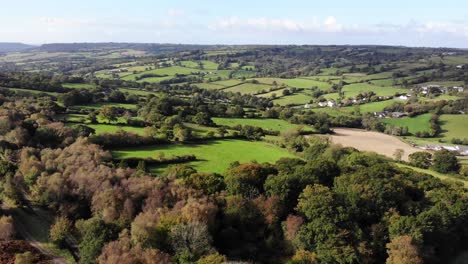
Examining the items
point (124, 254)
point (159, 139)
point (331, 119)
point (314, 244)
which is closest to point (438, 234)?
point (314, 244)

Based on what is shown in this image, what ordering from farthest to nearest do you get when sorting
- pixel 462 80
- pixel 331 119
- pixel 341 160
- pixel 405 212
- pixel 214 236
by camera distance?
pixel 462 80
pixel 331 119
pixel 341 160
pixel 405 212
pixel 214 236

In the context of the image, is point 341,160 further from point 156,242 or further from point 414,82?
point 414,82

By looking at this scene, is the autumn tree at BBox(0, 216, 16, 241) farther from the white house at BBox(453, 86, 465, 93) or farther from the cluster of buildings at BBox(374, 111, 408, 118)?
the white house at BBox(453, 86, 465, 93)

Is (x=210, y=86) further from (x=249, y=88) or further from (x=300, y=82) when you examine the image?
(x=300, y=82)

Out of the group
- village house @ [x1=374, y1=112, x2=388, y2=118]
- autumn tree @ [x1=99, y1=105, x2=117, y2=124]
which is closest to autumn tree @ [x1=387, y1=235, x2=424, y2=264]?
autumn tree @ [x1=99, y1=105, x2=117, y2=124]

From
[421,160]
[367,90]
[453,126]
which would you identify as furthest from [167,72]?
[421,160]


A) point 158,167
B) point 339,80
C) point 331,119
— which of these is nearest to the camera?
point 158,167

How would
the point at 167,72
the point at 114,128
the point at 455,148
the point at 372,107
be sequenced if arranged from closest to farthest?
the point at 114,128
the point at 455,148
the point at 372,107
the point at 167,72
